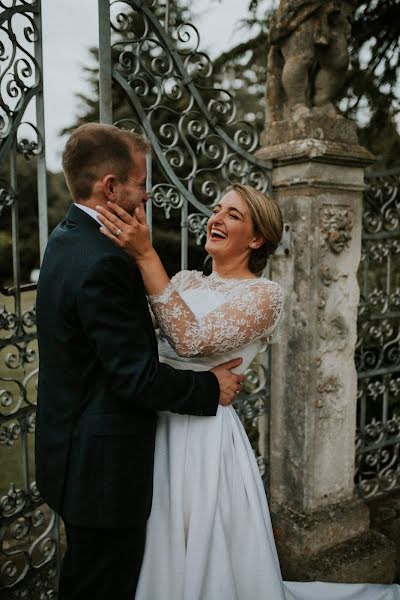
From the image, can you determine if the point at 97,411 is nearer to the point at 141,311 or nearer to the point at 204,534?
the point at 141,311

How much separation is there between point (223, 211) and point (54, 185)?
7.54 meters

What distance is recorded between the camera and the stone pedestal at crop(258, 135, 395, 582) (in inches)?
131

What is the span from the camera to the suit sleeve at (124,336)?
1611 millimetres

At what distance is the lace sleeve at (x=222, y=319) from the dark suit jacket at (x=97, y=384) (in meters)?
0.08

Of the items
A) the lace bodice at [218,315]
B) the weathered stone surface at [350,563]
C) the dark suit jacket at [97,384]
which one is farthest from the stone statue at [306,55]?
the weathered stone surface at [350,563]

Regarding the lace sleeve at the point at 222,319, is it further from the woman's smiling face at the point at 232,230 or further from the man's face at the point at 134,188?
the man's face at the point at 134,188

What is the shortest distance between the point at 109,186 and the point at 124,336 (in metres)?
0.52

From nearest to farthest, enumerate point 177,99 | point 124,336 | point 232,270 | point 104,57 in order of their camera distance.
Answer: point 124,336 → point 232,270 → point 104,57 → point 177,99

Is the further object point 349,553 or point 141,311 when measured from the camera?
point 349,553

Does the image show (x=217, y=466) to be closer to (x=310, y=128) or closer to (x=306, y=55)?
(x=310, y=128)

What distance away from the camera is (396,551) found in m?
3.86

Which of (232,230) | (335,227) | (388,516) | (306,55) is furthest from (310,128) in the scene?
(388,516)

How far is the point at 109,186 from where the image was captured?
177 centimetres

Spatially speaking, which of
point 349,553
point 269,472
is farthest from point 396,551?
point 269,472
